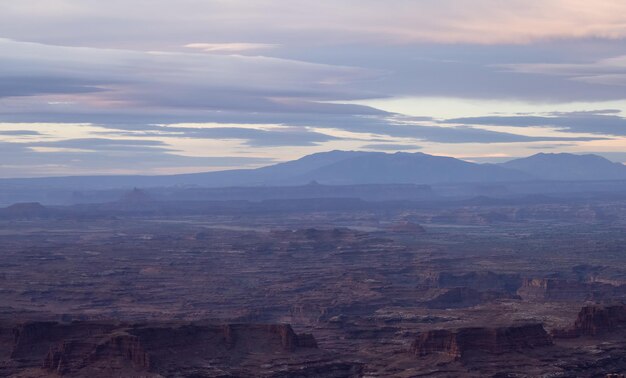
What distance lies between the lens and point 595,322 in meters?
106

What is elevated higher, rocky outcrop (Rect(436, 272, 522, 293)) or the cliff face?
the cliff face

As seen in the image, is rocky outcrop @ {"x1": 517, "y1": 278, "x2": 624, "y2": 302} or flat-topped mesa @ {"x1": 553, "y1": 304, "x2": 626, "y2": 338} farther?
rocky outcrop @ {"x1": 517, "y1": 278, "x2": 624, "y2": 302}

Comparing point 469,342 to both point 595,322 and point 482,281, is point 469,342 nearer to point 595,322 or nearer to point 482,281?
point 595,322

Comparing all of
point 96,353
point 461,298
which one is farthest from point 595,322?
point 461,298

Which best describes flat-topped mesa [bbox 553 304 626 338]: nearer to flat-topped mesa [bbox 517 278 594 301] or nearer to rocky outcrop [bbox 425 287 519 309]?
rocky outcrop [bbox 425 287 519 309]

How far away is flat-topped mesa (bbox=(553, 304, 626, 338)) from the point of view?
106 meters

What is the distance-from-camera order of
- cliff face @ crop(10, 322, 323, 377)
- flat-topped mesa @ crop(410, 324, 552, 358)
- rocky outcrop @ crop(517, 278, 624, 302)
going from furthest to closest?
1. rocky outcrop @ crop(517, 278, 624, 302)
2. flat-topped mesa @ crop(410, 324, 552, 358)
3. cliff face @ crop(10, 322, 323, 377)

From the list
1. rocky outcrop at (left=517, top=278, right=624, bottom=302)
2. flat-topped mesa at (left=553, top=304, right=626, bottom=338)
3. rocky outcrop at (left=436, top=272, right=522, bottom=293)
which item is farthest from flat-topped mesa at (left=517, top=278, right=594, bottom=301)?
flat-topped mesa at (left=553, top=304, right=626, bottom=338)

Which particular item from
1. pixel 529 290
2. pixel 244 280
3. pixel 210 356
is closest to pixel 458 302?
pixel 529 290

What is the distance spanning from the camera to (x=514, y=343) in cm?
9962

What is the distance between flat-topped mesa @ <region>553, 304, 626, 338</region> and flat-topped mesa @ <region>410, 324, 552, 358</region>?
7244 millimetres

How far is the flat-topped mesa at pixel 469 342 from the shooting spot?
97500 millimetres

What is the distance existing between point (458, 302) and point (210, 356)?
60342mm

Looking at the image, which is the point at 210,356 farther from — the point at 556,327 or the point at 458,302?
the point at 458,302
